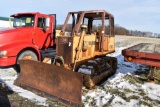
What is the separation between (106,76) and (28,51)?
3.04 meters

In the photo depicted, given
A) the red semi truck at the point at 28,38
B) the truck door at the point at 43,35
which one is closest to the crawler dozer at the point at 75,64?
the red semi truck at the point at 28,38

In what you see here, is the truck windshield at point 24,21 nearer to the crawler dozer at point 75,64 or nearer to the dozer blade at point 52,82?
the crawler dozer at point 75,64

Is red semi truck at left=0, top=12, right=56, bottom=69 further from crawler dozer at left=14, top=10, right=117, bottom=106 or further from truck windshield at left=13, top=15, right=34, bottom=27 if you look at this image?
crawler dozer at left=14, top=10, right=117, bottom=106

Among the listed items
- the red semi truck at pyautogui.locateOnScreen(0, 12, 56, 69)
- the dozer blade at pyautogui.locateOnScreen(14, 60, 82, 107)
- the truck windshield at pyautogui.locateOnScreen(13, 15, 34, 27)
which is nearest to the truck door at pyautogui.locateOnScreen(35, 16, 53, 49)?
the red semi truck at pyautogui.locateOnScreen(0, 12, 56, 69)

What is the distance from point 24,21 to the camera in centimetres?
909

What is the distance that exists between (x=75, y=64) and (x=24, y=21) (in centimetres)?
355

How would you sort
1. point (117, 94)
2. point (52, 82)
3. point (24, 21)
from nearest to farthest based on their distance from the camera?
1. point (52, 82)
2. point (117, 94)
3. point (24, 21)

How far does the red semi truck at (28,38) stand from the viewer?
25.1 feet

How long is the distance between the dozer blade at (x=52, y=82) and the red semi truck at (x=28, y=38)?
1044 mm

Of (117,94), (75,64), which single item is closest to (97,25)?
(75,64)

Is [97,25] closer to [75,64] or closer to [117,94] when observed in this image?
[75,64]

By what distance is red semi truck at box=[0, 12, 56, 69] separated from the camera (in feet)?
25.1

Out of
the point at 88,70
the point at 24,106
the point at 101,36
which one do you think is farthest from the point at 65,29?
the point at 24,106

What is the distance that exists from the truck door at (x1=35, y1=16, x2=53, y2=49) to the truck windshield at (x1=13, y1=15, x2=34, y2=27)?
31cm
